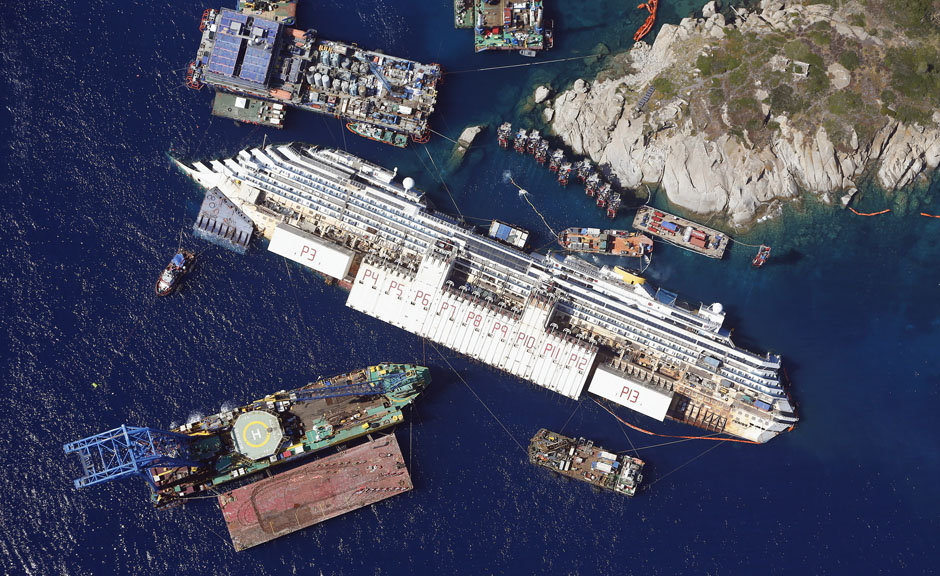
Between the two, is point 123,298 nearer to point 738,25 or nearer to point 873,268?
point 738,25

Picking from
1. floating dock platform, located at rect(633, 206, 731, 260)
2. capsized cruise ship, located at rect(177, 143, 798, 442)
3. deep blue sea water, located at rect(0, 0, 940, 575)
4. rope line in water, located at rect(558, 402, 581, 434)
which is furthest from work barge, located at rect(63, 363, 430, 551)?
floating dock platform, located at rect(633, 206, 731, 260)

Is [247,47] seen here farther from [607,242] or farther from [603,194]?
[607,242]

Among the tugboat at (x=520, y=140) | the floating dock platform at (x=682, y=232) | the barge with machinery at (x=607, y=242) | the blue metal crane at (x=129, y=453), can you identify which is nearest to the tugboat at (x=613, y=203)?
the barge with machinery at (x=607, y=242)

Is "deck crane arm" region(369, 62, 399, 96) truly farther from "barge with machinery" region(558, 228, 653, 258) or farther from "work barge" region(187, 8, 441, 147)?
"barge with machinery" region(558, 228, 653, 258)

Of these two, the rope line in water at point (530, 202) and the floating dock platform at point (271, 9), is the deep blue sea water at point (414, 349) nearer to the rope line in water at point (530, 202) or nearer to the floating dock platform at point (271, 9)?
the rope line in water at point (530, 202)

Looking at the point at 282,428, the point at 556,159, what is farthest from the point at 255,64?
the point at 282,428
